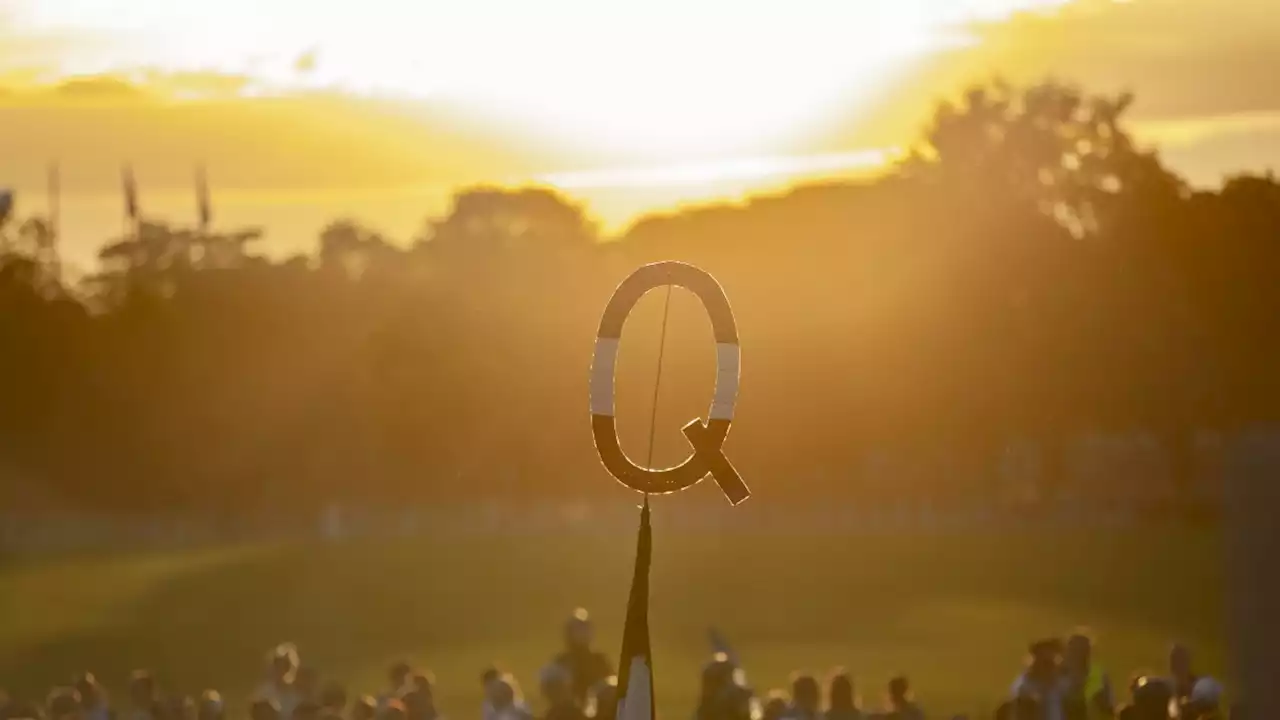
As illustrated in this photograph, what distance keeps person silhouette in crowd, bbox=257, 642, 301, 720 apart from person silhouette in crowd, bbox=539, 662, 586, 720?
2791 millimetres

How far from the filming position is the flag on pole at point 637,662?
11.4m

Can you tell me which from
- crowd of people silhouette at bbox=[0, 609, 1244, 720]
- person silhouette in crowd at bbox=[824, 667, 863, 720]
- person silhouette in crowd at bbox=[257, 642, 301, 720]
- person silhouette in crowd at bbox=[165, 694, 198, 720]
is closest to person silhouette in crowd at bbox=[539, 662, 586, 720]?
crowd of people silhouette at bbox=[0, 609, 1244, 720]

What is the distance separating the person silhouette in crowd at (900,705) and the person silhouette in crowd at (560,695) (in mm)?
2107

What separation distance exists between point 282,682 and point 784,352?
60568mm

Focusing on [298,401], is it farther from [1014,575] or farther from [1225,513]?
[1225,513]

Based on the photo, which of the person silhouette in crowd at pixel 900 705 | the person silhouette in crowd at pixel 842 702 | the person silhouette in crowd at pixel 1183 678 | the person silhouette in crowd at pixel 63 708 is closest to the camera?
the person silhouette in crowd at pixel 1183 678

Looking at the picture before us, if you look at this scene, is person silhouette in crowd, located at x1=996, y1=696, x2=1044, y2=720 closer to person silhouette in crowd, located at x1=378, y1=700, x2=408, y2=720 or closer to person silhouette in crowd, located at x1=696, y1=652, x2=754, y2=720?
person silhouette in crowd, located at x1=696, y1=652, x2=754, y2=720

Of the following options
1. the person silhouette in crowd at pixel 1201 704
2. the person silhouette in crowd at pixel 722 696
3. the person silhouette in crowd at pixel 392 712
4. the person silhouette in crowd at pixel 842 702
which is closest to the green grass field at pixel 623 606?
the person silhouette in crowd at pixel 842 702

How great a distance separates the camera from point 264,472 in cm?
8356

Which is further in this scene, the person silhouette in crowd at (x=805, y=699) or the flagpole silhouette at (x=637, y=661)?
the person silhouette in crowd at (x=805, y=699)

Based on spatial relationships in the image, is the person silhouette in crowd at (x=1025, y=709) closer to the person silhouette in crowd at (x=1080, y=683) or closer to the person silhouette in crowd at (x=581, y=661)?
the person silhouette in crowd at (x=1080, y=683)

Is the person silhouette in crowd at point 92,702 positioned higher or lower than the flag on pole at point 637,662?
lower

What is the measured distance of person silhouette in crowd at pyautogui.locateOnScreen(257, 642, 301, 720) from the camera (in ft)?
64.6

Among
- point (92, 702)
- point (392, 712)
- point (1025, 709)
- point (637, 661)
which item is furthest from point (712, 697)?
point (92, 702)
